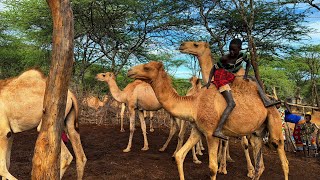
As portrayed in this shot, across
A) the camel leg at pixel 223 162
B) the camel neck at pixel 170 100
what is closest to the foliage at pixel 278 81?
the camel leg at pixel 223 162

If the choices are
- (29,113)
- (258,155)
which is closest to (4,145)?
(29,113)

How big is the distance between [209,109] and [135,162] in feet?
9.07

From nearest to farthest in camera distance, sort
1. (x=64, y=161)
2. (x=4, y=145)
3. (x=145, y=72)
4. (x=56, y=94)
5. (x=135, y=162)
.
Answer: (x=56, y=94), (x=4, y=145), (x=64, y=161), (x=145, y=72), (x=135, y=162)

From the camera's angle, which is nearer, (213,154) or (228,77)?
(213,154)

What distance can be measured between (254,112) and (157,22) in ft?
39.7

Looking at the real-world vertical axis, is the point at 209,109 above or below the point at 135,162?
above

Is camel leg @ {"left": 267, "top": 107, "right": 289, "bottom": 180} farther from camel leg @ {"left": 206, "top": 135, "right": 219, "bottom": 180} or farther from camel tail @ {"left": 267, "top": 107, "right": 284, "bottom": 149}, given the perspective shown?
camel leg @ {"left": 206, "top": 135, "right": 219, "bottom": 180}

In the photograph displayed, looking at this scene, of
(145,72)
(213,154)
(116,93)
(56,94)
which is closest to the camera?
(56,94)

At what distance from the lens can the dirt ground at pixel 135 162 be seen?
7.01 meters

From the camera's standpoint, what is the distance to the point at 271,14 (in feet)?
51.0

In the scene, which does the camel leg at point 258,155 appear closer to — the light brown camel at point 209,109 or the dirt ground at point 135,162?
the light brown camel at point 209,109

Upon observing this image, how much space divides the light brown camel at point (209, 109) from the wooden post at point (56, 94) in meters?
1.94

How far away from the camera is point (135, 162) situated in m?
7.94

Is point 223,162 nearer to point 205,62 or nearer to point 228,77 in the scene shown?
point 205,62
